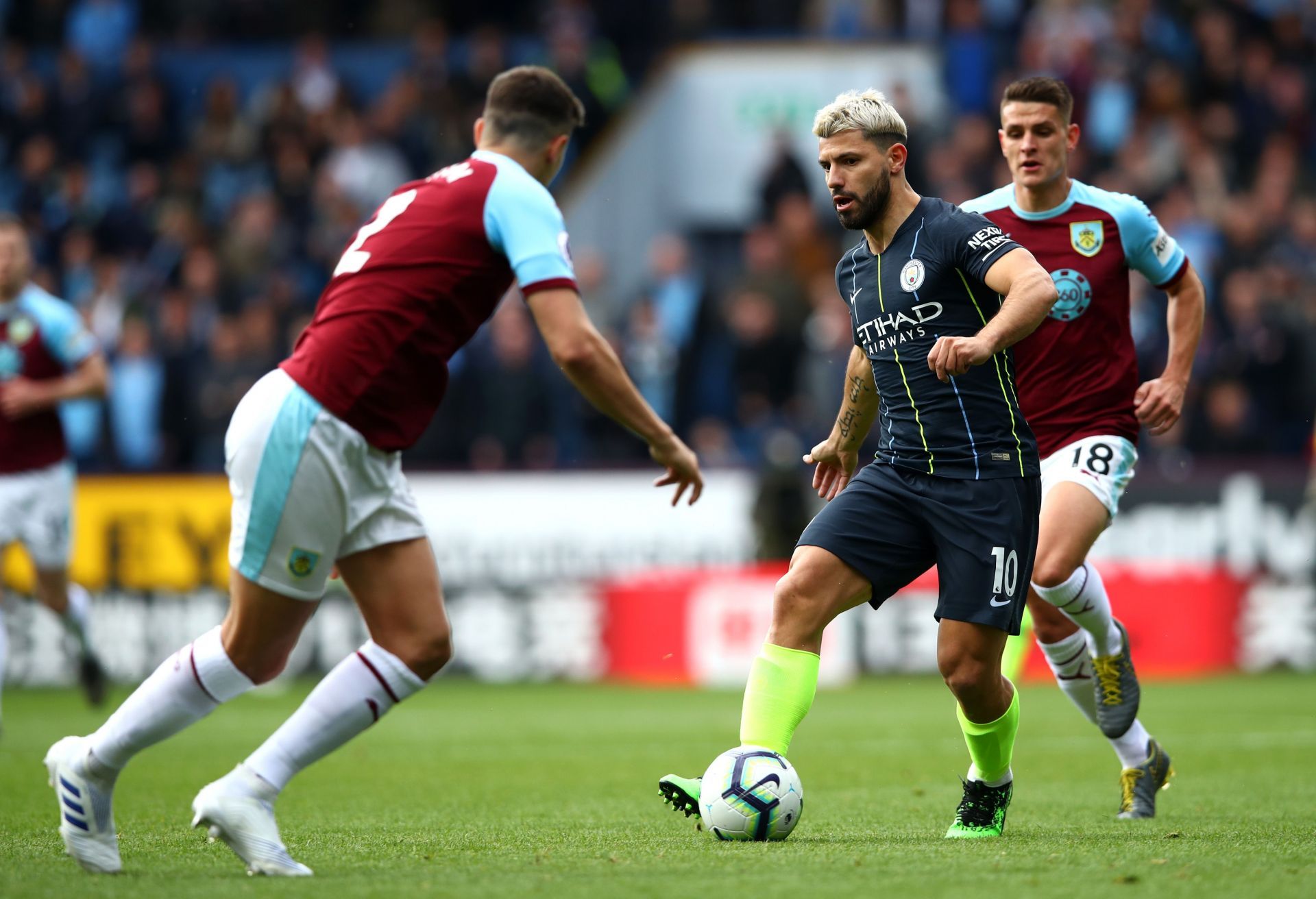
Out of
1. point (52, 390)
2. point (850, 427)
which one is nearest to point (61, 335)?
point (52, 390)

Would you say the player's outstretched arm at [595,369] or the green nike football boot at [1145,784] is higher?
the player's outstretched arm at [595,369]

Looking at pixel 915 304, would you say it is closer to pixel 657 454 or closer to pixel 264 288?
pixel 657 454

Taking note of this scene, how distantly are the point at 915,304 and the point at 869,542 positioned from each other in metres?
0.85

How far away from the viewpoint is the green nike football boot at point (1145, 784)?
7188mm

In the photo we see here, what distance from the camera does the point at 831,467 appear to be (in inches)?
270

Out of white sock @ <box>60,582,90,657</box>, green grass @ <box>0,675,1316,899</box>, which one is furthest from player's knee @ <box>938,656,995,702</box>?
white sock @ <box>60,582,90,657</box>

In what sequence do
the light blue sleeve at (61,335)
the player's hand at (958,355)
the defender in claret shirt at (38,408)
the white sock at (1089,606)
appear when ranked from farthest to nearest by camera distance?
the light blue sleeve at (61,335), the defender in claret shirt at (38,408), the white sock at (1089,606), the player's hand at (958,355)

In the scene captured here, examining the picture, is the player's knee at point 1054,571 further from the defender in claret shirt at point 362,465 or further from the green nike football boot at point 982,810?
the defender in claret shirt at point 362,465

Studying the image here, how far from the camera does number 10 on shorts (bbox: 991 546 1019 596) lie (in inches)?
242

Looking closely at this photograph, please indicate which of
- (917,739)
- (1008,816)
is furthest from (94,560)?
(1008,816)

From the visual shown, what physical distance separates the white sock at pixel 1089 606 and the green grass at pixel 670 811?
690 mm

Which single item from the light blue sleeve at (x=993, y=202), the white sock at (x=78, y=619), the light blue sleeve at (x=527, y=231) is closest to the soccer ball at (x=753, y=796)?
the light blue sleeve at (x=527, y=231)

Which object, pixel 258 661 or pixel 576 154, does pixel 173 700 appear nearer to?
pixel 258 661

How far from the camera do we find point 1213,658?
51.9ft
